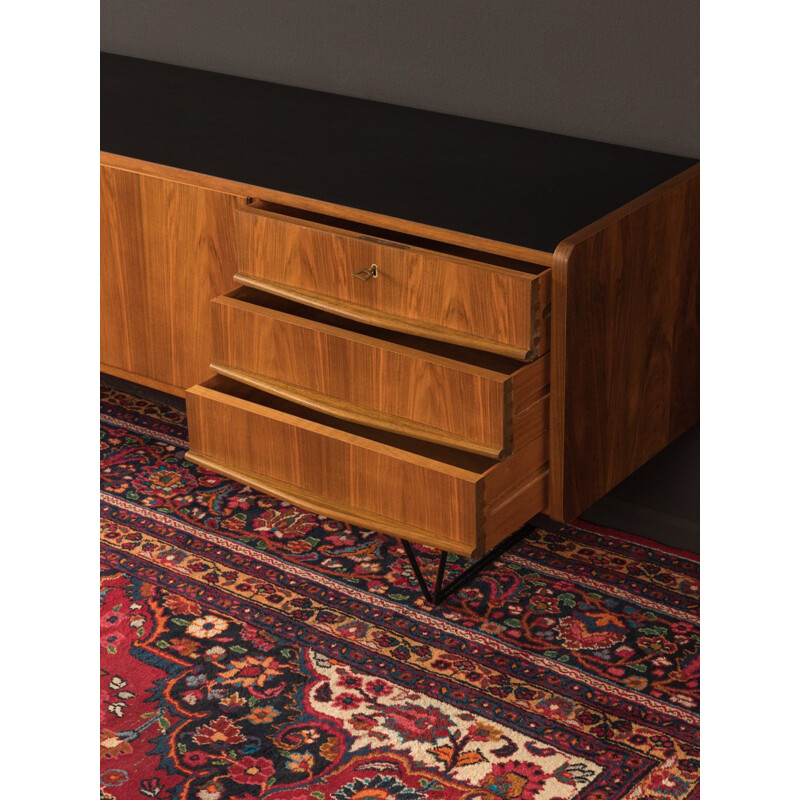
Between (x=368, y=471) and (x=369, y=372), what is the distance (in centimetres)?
15

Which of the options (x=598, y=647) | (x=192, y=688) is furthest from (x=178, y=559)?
(x=598, y=647)

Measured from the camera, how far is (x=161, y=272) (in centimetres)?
215

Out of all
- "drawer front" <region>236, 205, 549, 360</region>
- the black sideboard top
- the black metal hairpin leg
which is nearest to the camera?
"drawer front" <region>236, 205, 549, 360</region>

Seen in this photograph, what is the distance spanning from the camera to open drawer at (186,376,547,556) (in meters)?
1.67

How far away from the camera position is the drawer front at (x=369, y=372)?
1.64 m

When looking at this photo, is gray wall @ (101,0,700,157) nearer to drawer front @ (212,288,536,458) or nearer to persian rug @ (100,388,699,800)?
drawer front @ (212,288,536,458)

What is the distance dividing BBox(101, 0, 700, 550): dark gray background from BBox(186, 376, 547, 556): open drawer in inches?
19.4

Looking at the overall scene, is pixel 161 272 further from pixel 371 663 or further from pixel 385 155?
pixel 371 663

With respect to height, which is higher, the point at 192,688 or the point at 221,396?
the point at 221,396

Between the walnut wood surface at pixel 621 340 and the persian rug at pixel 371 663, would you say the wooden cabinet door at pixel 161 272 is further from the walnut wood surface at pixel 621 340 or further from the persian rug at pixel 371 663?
the walnut wood surface at pixel 621 340

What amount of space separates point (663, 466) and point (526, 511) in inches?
20.6

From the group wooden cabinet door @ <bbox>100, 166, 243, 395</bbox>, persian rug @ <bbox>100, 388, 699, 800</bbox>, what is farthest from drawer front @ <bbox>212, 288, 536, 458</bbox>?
persian rug @ <bbox>100, 388, 699, 800</bbox>

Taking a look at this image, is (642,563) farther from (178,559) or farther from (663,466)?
(178,559)

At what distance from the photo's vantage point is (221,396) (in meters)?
1.87
